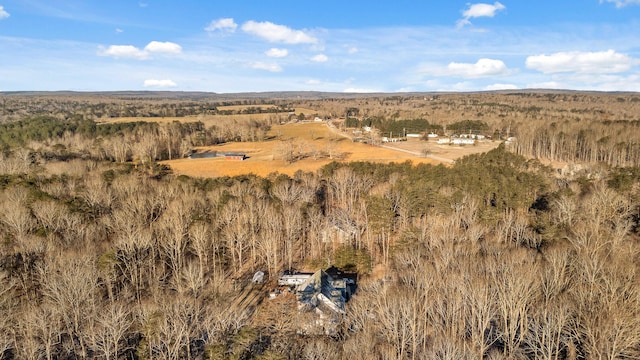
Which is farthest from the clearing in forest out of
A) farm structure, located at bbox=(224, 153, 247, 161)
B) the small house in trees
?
the small house in trees

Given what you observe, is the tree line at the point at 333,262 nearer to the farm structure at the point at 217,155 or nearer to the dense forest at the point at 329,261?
the dense forest at the point at 329,261

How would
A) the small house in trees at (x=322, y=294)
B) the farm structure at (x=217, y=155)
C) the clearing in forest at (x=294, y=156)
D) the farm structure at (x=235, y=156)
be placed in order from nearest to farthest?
the small house in trees at (x=322, y=294), the clearing in forest at (x=294, y=156), the farm structure at (x=235, y=156), the farm structure at (x=217, y=155)

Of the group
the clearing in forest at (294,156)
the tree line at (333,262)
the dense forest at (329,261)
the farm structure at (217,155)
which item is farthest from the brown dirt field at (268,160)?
the tree line at (333,262)

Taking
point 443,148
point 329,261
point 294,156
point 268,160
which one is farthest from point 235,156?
point 329,261

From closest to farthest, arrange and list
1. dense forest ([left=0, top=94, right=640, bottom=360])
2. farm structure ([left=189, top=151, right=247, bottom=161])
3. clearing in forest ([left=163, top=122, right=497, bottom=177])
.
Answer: dense forest ([left=0, top=94, right=640, bottom=360]) → clearing in forest ([left=163, top=122, right=497, bottom=177]) → farm structure ([left=189, top=151, right=247, bottom=161])

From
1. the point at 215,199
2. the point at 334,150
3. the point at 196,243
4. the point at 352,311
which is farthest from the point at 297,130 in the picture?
the point at 352,311

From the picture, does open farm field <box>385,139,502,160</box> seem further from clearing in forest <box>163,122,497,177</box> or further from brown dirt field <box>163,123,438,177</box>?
brown dirt field <box>163,123,438,177</box>

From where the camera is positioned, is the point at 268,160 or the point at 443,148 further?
the point at 443,148

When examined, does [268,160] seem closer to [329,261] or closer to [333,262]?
[329,261]
